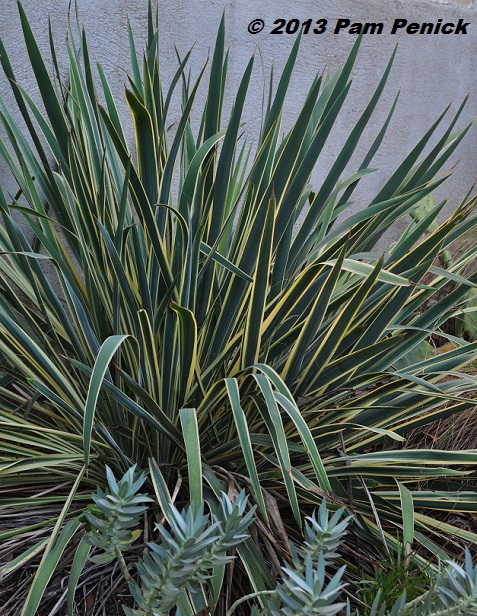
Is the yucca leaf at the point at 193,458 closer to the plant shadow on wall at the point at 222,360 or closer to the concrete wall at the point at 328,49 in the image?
the plant shadow on wall at the point at 222,360

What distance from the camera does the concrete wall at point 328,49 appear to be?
6.72 feet

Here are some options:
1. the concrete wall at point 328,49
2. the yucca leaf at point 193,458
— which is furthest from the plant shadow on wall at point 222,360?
the concrete wall at point 328,49

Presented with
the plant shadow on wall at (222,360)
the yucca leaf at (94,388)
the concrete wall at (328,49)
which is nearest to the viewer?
the yucca leaf at (94,388)

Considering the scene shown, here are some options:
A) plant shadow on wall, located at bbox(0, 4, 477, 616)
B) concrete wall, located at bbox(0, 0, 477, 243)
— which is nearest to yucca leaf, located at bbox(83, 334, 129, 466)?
plant shadow on wall, located at bbox(0, 4, 477, 616)

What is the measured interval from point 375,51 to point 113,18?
1092 millimetres

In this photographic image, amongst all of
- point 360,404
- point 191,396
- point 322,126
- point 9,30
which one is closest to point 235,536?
point 191,396

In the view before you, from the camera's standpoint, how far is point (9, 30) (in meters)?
1.90

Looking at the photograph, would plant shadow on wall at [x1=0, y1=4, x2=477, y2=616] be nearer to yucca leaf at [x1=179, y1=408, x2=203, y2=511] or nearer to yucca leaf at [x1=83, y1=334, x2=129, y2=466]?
yucca leaf at [x1=179, y1=408, x2=203, y2=511]

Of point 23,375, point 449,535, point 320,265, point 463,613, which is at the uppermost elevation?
point 320,265

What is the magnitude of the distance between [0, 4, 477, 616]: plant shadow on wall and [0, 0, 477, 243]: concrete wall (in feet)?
1.75

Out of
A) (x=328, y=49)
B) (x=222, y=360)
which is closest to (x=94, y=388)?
(x=222, y=360)

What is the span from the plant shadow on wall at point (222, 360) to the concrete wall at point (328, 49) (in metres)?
0.53

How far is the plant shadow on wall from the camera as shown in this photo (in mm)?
1236

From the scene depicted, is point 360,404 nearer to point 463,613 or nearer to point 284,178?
point 284,178
